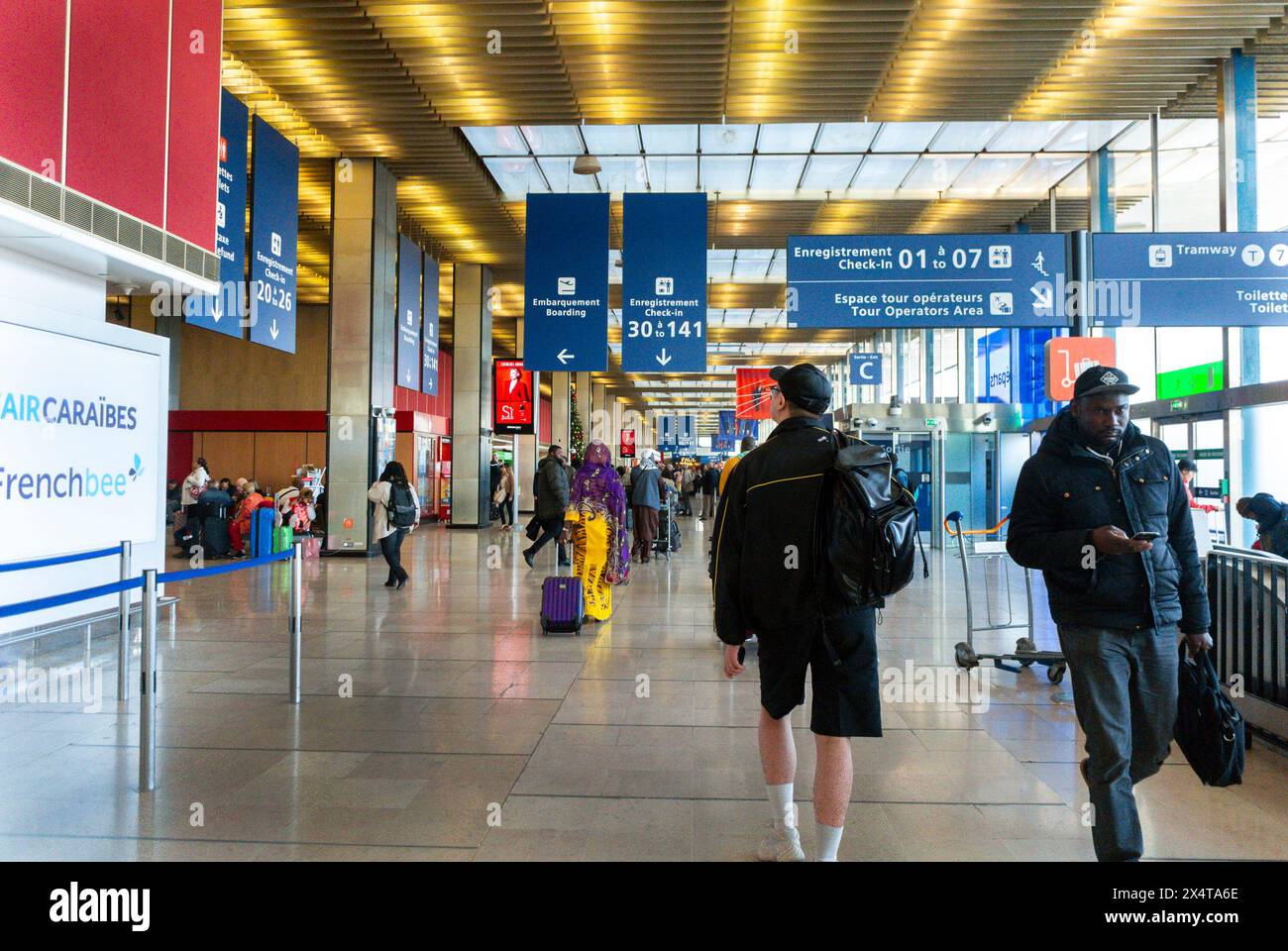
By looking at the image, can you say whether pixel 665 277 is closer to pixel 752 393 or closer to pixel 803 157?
pixel 803 157

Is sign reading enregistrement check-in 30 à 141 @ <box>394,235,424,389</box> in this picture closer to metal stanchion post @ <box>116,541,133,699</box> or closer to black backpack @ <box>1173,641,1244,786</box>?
metal stanchion post @ <box>116,541,133,699</box>

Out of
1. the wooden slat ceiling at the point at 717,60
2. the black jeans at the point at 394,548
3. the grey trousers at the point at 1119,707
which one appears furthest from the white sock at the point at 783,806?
the wooden slat ceiling at the point at 717,60

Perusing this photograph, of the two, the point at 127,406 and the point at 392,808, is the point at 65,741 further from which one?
the point at 127,406

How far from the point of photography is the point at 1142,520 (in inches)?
116

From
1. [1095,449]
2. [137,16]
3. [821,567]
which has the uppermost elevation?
[137,16]

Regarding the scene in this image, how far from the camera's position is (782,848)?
3.12 metres

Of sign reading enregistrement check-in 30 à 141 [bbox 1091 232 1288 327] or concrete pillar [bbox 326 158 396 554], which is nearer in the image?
sign reading enregistrement check-in 30 à 141 [bbox 1091 232 1288 327]

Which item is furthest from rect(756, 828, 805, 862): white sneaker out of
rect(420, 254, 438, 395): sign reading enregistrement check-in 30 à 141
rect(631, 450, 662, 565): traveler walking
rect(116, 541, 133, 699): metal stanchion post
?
rect(420, 254, 438, 395): sign reading enregistrement check-in 30 à 141

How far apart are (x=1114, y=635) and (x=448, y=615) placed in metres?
7.33

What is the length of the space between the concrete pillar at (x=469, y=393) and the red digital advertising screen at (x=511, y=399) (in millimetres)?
2829

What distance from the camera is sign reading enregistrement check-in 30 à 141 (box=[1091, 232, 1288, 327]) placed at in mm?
9750

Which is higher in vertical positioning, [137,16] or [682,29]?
[682,29]

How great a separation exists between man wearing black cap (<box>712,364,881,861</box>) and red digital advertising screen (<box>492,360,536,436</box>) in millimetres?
23203
